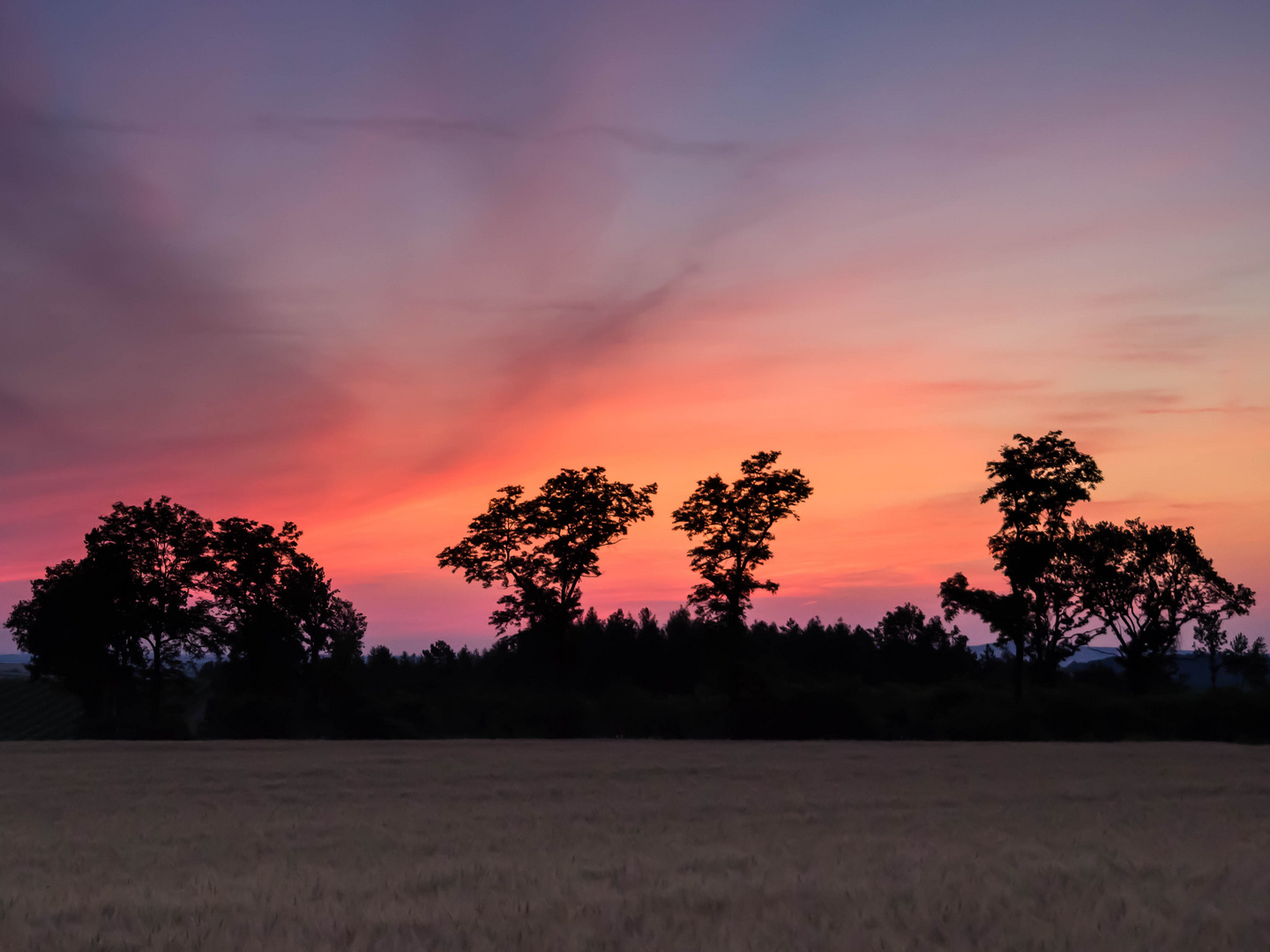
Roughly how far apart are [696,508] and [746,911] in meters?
48.5

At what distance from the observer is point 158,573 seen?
71250 millimetres

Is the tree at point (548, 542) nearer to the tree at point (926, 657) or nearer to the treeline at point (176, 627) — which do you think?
the treeline at point (176, 627)

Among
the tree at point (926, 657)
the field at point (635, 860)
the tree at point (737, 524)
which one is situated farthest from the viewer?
the tree at point (926, 657)

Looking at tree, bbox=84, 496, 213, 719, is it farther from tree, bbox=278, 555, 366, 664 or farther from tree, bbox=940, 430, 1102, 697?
tree, bbox=940, 430, 1102, 697

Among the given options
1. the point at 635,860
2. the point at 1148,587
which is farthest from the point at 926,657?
the point at 635,860

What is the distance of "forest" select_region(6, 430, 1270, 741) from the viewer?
2338 inches

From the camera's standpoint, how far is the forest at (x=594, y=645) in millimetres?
59375

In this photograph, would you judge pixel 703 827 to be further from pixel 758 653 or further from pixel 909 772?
→ pixel 758 653

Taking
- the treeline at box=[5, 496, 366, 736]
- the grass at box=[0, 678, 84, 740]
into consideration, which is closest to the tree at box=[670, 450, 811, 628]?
the treeline at box=[5, 496, 366, 736]

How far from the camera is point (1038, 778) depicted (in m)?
31.4

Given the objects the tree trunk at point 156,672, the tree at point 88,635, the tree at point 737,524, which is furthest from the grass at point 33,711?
the tree at point 737,524

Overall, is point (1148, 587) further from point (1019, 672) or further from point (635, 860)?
point (635, 860)

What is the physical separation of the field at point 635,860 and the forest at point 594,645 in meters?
26.6

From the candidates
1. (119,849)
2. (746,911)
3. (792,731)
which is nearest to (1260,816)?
(746,911)
